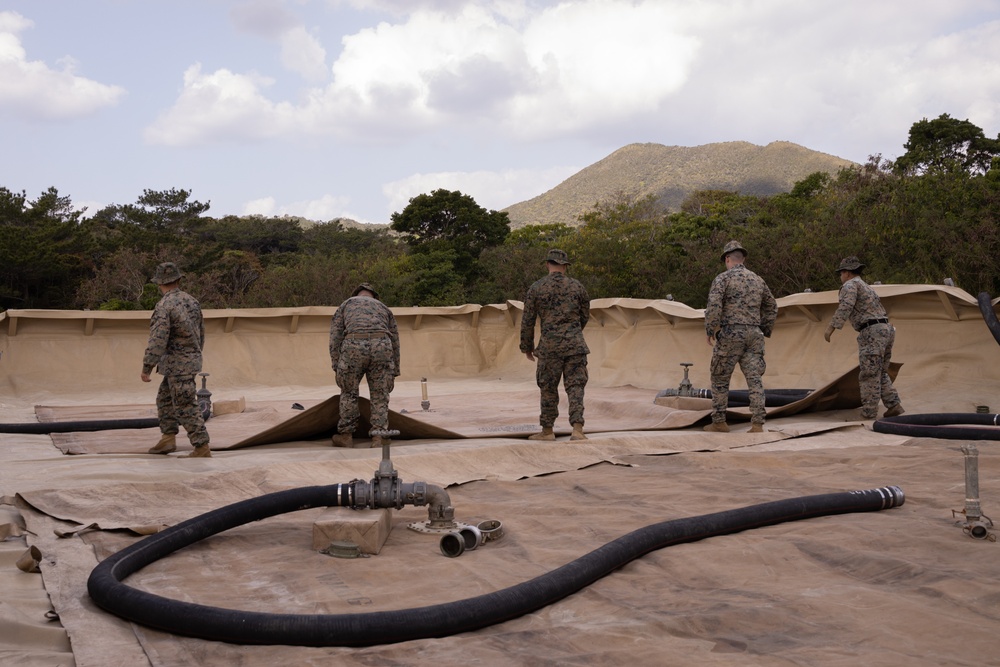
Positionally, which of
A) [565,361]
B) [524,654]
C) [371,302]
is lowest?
[524,654]

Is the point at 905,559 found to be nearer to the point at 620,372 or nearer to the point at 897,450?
the point at 897,450

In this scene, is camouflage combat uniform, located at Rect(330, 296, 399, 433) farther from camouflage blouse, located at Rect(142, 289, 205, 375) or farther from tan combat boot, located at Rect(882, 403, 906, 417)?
tan combat boot, located at Rect(882, 403, 906, 417)

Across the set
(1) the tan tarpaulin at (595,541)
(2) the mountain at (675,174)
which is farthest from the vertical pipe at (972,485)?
(2) the mountain at (675,174)

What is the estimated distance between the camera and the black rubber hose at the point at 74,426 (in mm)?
9500

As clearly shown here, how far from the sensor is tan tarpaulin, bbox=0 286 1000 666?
331cm

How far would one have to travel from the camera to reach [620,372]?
1680cm

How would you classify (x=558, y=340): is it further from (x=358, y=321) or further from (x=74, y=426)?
(x=74, y=426)

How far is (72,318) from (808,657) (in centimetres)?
1658

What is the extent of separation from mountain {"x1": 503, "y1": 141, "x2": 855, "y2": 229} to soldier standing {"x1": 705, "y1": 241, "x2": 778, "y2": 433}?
82007 mm

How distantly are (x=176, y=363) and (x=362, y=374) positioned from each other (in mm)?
1658

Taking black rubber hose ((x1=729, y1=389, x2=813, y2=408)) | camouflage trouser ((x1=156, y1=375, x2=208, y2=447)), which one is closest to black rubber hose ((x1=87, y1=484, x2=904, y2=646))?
camouflage trouser ((x1=156, y1=375, x2=208, y2=447))

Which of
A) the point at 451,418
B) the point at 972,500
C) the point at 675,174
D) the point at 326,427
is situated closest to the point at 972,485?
the point at 972,500

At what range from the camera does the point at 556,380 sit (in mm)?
8883

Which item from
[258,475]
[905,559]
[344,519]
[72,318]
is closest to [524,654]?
[344,519]
